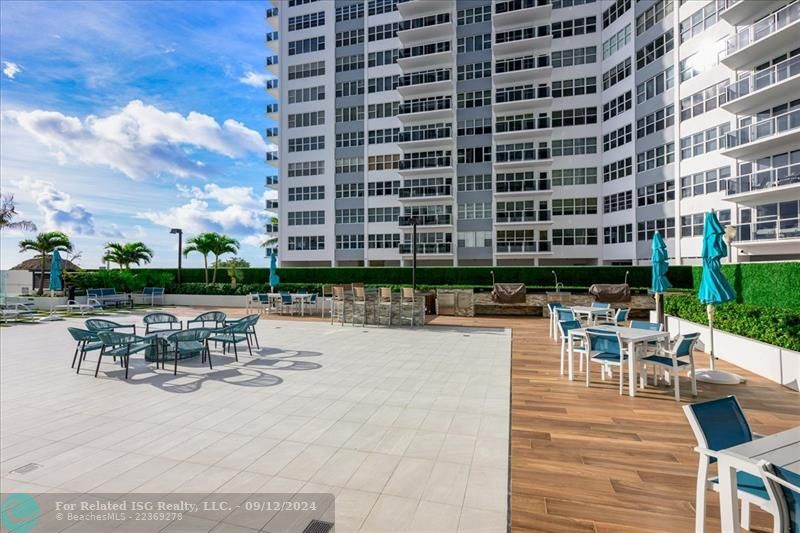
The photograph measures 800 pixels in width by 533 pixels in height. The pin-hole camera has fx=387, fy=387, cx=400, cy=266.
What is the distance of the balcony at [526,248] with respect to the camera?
34344mm

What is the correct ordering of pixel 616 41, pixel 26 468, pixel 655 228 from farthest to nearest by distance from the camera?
pixel 616 41 < pixel 655 228 < pixel 26 468

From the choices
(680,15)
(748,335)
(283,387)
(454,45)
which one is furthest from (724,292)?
(454,45)

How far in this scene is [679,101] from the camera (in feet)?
91.7

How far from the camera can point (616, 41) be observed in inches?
1297

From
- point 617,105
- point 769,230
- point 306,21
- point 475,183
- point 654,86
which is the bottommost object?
point 769,230

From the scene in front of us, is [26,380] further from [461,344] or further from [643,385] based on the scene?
[643,385]

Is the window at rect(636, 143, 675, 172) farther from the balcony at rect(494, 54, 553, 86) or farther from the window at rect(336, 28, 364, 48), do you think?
the window at rect(336, 28, 364, 48)

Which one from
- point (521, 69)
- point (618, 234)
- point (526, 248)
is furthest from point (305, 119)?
point (618, 234)

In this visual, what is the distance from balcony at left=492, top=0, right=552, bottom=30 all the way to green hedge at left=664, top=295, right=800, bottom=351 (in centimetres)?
3286

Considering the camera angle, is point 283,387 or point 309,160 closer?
point 283,387

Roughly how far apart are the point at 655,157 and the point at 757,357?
27.2 metres

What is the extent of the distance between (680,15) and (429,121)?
20458 mm

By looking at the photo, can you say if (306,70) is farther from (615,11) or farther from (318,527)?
(318,527)

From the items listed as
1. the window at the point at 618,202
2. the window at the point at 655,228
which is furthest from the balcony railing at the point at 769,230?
the window at the point at 618,202
